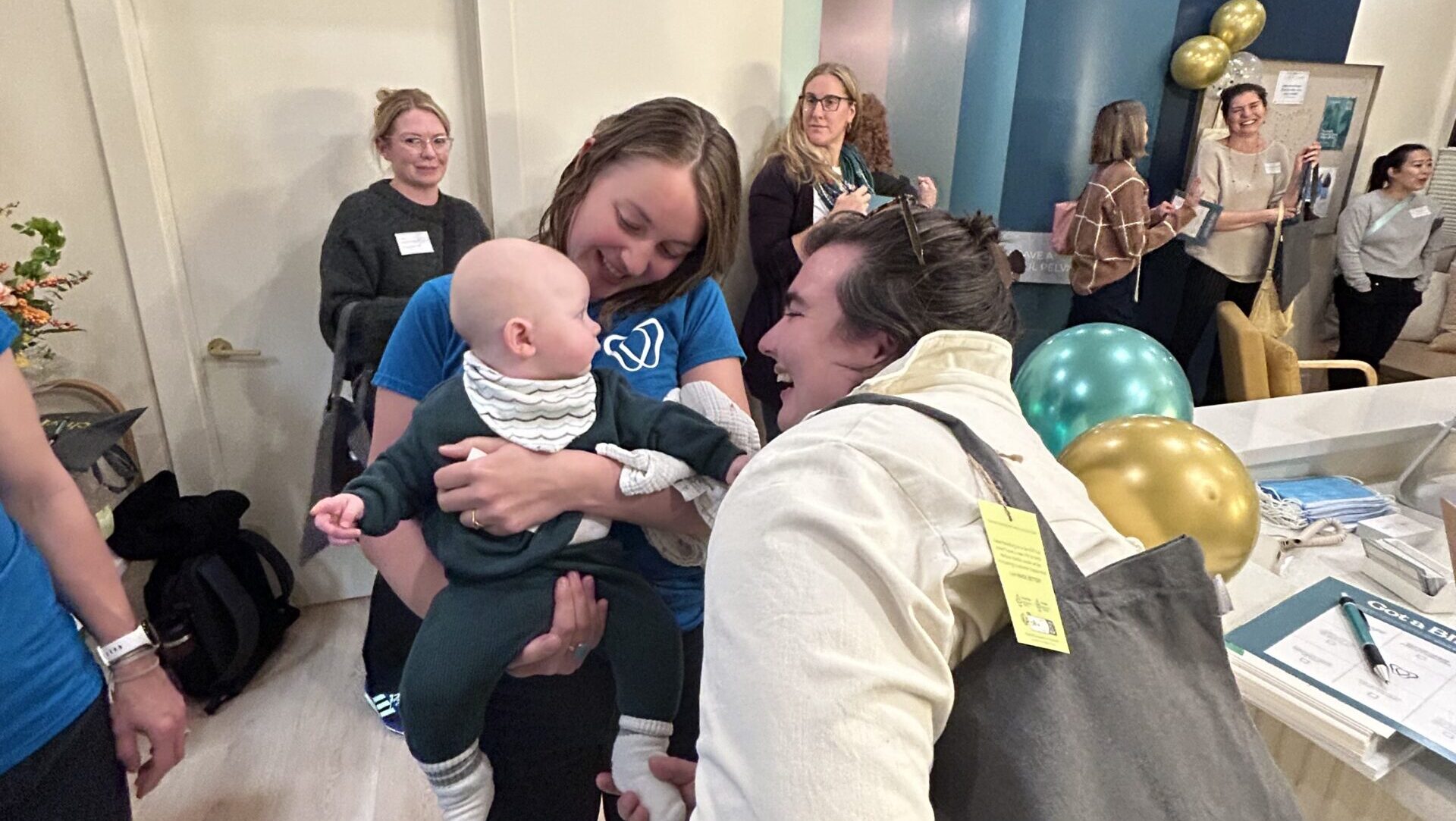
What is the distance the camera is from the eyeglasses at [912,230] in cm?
99

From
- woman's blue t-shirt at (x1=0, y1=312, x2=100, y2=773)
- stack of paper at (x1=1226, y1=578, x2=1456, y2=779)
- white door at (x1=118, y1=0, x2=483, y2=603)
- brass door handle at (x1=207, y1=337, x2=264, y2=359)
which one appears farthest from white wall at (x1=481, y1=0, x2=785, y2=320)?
stack of paper at (x1=1226, y1=578, x2=1456, y2=779)

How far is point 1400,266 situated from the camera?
4.50 m

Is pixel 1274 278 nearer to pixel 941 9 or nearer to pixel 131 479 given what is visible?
pixel 941 9

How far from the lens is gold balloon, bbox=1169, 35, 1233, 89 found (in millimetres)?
3816

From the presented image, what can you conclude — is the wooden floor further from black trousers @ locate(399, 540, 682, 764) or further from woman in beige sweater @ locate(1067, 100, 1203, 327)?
woman in beige sweater @ locate(1067, 100, 1203, 327)

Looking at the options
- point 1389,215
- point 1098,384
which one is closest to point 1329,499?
point 1098,384

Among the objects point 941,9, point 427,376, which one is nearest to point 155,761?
point 427,376

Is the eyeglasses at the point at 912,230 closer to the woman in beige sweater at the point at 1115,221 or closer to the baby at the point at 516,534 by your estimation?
the baby at the point at 516,534

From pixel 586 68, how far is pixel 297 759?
2250mm

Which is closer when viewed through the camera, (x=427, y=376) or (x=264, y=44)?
(x=427, y=376)

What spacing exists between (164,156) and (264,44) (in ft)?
1.44

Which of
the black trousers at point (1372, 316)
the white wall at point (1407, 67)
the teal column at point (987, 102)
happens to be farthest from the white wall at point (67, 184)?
the white wall at point (1407, 67)

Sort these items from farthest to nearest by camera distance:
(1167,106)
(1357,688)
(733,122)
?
(1167,106) < (733,122) < (1357,688)

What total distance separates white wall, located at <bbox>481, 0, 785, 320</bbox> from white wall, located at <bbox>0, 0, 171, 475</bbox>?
3.56ft
